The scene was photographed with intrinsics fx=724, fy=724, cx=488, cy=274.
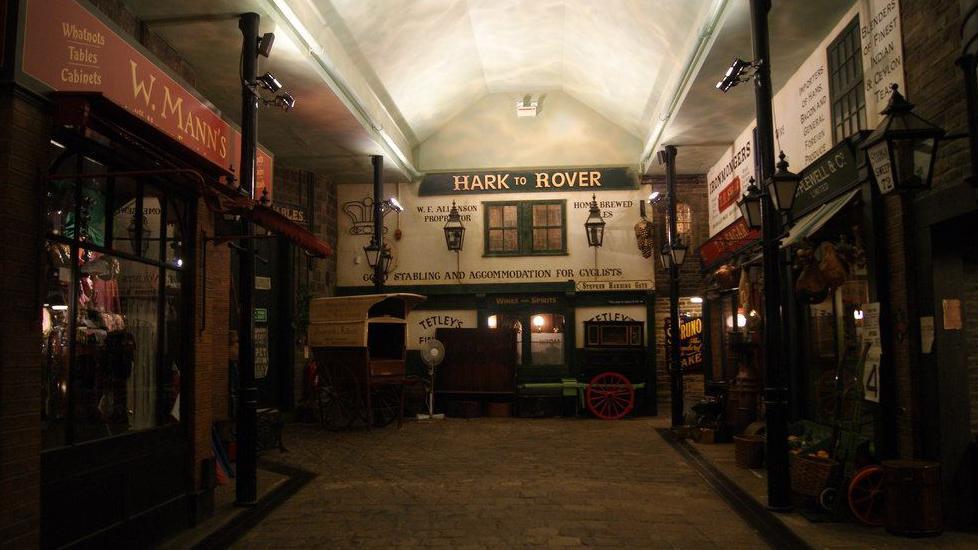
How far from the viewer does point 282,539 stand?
21.8ft

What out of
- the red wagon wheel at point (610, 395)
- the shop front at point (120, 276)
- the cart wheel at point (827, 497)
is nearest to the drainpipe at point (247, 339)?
the shop front at point (120, 276)

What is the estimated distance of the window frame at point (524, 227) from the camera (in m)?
18.4

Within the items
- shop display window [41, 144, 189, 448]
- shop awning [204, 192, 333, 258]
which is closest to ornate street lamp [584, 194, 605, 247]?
shop awning [204, 192, 333, 258]

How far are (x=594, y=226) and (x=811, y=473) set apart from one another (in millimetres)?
11281

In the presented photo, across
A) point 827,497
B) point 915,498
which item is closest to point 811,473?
point 827,497

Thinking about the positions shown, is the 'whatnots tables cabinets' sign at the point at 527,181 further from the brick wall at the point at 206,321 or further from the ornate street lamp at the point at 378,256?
the brick wall at the point at 206,321

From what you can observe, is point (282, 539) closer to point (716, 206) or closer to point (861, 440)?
point (861, 440)

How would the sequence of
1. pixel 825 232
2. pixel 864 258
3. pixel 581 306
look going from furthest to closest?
pixel 581 306
pixel 825 232
pixel 864 258

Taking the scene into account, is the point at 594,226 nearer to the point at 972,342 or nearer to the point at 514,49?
the point at 514,49

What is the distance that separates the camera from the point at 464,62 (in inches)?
619

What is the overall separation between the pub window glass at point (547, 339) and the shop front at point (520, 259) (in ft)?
0.08

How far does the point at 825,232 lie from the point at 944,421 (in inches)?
97.1

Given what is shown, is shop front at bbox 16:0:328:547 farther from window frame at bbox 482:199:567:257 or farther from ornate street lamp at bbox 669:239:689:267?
window frame at bbox 482:199:567:257

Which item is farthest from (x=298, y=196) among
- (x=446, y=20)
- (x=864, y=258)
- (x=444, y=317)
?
(x=864, y=258)
